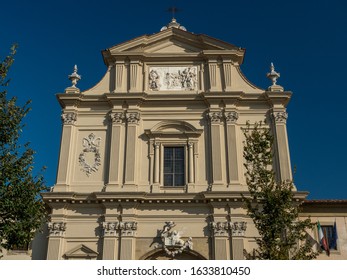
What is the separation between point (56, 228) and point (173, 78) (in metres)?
11.8

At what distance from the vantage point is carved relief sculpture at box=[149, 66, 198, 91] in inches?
1076

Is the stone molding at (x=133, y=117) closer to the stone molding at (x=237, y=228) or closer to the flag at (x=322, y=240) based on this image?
the stone molding at (x=237, y=228)

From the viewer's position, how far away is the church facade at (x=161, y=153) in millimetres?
22844

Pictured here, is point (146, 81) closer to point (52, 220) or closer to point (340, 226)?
point (52, 220)

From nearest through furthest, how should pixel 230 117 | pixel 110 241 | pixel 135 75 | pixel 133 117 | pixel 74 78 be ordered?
pixel 110 241, pixel 230 117, pixel 133 117, pixel 135 75, pixel 74 78

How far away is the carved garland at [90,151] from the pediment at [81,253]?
14.4 ft

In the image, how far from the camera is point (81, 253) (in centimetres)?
2267

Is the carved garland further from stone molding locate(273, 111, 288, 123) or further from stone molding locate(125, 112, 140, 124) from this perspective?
stone molding locate(273, 111, 288, 123)

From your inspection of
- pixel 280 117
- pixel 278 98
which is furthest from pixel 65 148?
pixel 278 98

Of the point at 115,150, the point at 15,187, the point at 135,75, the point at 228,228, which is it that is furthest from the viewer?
the point at 135,75

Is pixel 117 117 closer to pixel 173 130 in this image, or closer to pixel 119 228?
pixel 173 130

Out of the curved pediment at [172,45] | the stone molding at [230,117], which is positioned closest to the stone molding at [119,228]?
the stone molding at [230,117]

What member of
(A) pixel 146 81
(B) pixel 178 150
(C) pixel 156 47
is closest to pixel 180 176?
(B) pixel 178 150

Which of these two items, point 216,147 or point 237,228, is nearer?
point 237,228
